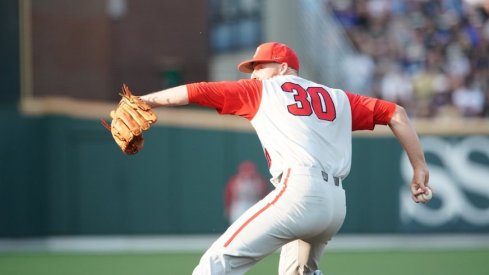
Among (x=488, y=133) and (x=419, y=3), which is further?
(x=419, y=3)

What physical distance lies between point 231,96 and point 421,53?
13.1 meters

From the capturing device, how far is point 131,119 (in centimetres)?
558

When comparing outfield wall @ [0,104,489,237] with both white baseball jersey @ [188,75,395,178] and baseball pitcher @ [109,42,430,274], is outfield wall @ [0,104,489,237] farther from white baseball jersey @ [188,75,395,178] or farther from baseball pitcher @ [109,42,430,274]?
white baseball jersey @ [188,75,395,178]

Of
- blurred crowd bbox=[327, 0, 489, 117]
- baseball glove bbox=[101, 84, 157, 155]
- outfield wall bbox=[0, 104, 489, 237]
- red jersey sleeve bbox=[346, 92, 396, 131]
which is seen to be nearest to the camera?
baseball glove bbox=[101, 84, 157, 155]

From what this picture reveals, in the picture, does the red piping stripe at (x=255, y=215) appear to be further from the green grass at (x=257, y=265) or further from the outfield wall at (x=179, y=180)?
the outfield wall at (x=179, y=180)

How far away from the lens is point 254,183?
14.9 meters

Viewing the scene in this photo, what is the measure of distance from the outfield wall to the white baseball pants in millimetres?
10334

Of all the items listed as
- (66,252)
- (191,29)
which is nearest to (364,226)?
(66,252)

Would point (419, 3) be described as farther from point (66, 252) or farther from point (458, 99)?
point (66, 252)

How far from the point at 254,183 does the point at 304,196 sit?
9.52 m

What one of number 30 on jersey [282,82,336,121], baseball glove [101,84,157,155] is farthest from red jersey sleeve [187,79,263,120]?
baseball glove [101,84,157,155]

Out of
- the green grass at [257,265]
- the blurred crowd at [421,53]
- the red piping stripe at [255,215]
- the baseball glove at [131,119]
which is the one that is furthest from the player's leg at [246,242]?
the blurred crowd at [421,53]

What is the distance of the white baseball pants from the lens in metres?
5.22

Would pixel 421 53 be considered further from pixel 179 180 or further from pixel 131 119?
pixel 131 119
